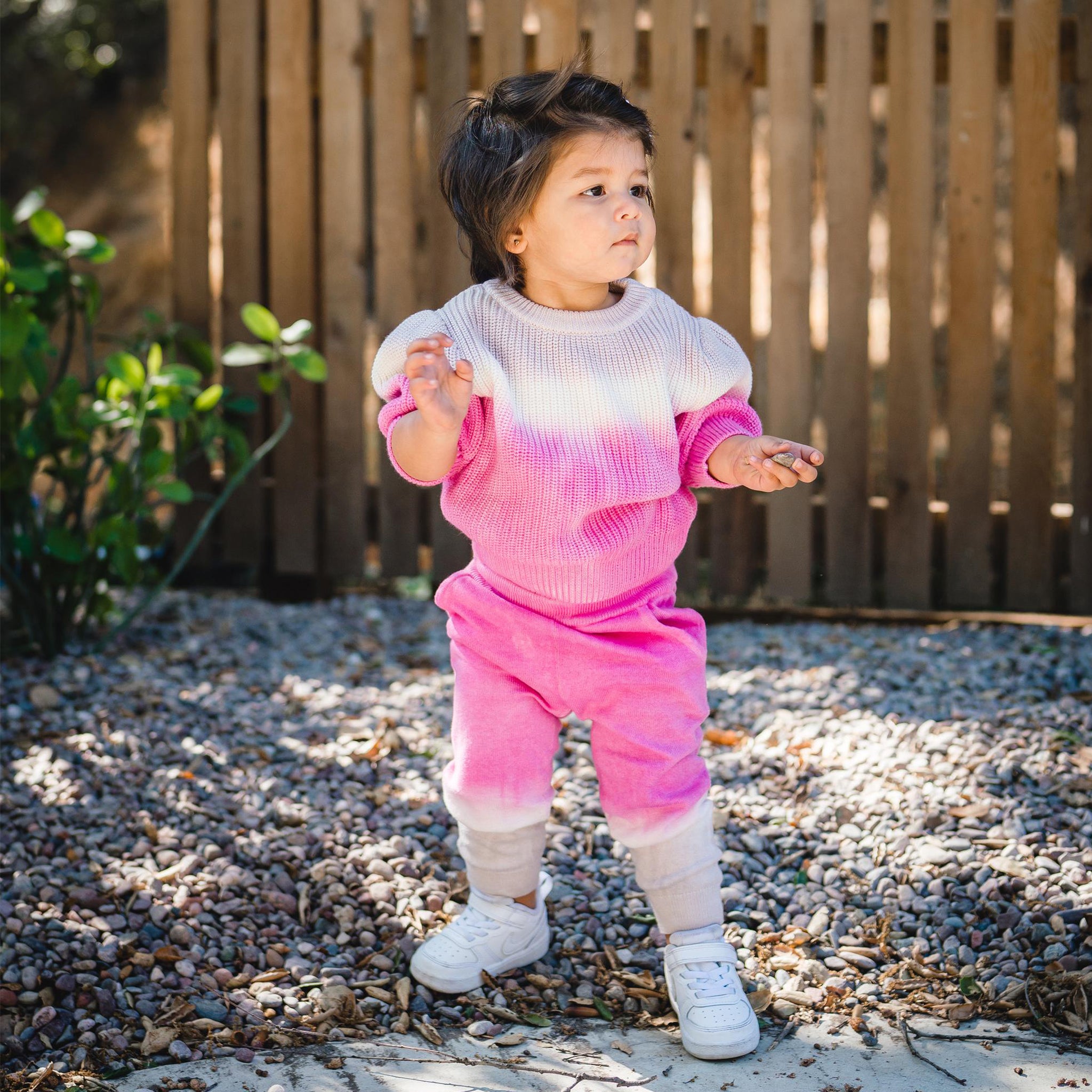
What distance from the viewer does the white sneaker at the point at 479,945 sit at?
200 centimetres

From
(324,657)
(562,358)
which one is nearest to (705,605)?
(324,657)

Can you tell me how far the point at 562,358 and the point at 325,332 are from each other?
2362 mm

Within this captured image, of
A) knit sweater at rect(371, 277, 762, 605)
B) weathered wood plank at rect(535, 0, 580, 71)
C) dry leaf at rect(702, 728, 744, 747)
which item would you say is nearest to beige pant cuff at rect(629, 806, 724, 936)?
knit sweater at rect(371, 277, 762, 605)

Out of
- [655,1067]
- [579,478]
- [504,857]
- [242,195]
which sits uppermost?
[242,195]

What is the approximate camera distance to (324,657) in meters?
3.51

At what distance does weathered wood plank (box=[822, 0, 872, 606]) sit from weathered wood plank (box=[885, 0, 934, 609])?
0.25ft

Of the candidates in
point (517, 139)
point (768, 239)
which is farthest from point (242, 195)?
point (517, 139)

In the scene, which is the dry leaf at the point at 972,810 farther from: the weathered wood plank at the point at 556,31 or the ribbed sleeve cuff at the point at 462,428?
the weathered wood plank at the point at 556,31

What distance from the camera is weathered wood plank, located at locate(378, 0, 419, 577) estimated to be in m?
3.90

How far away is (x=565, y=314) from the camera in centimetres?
187

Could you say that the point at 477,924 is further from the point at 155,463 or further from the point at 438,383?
the point at 155,463

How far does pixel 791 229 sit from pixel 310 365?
1.48m

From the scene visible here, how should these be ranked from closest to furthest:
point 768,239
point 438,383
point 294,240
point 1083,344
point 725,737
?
point 438,383
point 725,737
point 1083,344
point 768,239
point 294,240

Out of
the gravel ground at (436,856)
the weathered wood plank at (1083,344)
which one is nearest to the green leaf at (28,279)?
the gravel ground at (436,856)
